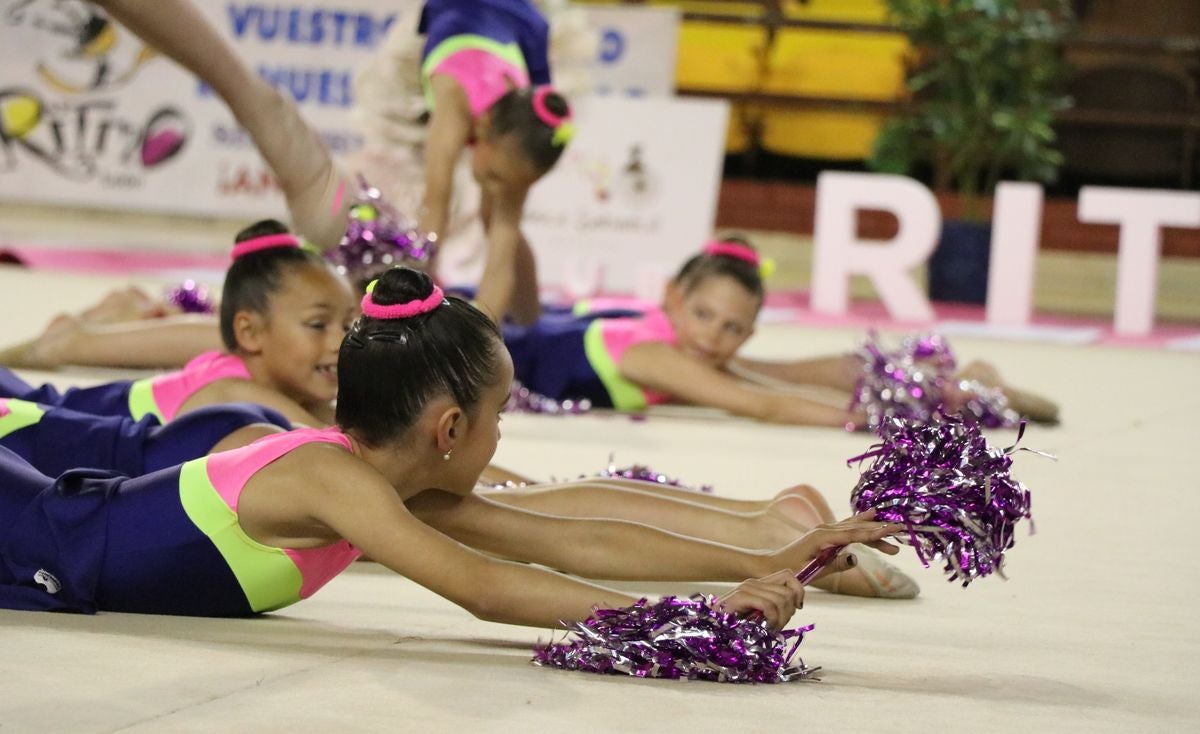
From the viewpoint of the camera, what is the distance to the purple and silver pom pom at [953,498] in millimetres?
2021

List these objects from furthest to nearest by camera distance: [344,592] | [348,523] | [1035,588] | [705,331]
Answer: [705,331] < [1035,588] < [344,592] < [348,523]

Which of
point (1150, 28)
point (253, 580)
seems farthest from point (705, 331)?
point (1150, 28)

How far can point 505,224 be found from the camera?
4703mm

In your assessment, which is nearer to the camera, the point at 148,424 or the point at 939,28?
the point at 148,424

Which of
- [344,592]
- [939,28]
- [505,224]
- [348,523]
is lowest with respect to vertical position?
[344,592]

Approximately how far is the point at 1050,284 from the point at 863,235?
3.40 ft

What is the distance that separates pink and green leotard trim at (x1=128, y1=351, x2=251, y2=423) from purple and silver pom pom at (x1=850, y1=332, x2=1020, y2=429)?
1797 mm

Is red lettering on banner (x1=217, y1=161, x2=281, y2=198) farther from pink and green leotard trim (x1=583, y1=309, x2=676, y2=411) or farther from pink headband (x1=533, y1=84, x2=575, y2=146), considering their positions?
pink and green leotard trim (x1=583, y1=309, x2=676, y2=411)

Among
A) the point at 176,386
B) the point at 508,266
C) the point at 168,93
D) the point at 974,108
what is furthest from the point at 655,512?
the point at 168,93

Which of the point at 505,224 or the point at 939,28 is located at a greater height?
the point at 939,28

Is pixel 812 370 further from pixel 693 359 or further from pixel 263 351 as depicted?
pixel 263 351

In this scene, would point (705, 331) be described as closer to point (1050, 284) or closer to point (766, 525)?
point (766, 525)

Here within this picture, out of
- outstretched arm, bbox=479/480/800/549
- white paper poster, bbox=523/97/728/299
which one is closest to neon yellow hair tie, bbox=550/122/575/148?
outstretched arm, bbox=479/480/800/549

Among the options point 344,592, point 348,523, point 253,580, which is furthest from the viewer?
point 344,592
